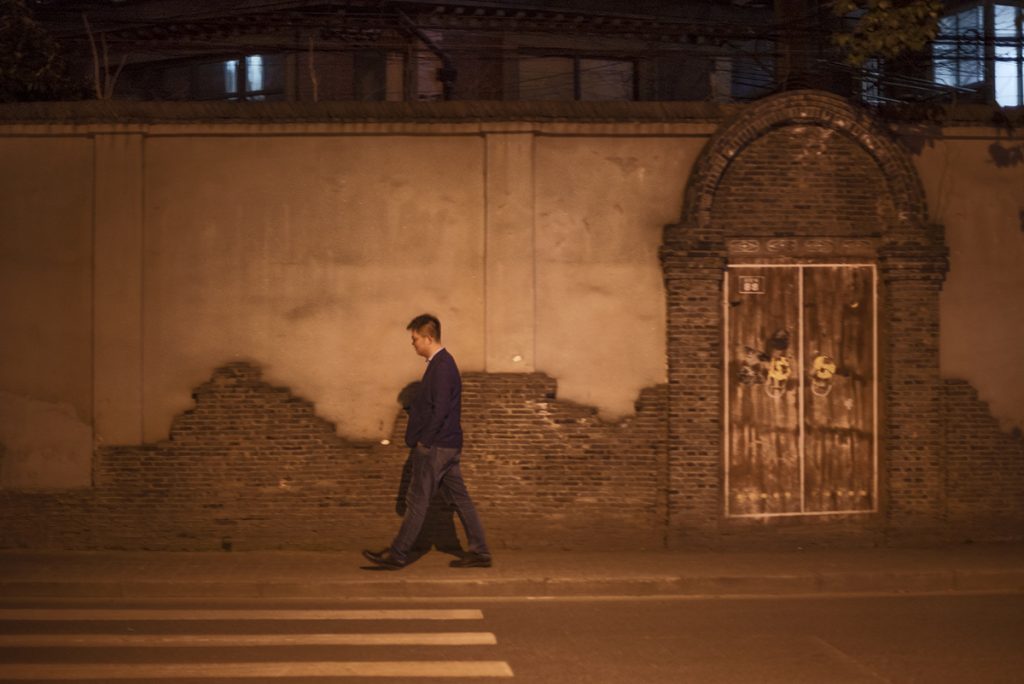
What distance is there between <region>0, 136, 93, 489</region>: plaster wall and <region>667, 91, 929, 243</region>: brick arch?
5.68 m

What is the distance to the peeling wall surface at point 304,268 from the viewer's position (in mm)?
11055

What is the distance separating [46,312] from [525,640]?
19.2 ft

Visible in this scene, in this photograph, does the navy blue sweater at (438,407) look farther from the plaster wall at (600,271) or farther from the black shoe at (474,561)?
the plaster wall at (600,271)

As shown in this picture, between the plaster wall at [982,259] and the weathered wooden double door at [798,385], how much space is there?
884mm

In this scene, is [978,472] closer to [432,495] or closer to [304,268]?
[432,495]

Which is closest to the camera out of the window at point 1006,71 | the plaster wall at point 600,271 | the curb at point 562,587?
the curb at point 562,587

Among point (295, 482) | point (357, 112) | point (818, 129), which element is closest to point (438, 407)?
point (295, 482)

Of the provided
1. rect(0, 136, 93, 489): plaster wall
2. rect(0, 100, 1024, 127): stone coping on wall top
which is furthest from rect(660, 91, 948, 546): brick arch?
rect(0, 136, 93, 489): plaster wall

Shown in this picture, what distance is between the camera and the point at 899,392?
445 inches

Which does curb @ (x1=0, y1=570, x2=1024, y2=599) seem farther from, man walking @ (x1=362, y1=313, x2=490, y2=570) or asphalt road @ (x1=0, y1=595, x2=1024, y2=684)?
man walking @ (x1=362, y1=313, x2=490, y2=570)

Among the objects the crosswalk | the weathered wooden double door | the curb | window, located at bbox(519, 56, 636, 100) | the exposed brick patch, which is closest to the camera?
the crosswalk

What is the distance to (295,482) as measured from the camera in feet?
36.3

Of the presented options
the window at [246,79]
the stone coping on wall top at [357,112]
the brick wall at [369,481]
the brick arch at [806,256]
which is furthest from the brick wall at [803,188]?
the window at [246,79]

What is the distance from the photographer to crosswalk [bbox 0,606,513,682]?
23.1 feet
